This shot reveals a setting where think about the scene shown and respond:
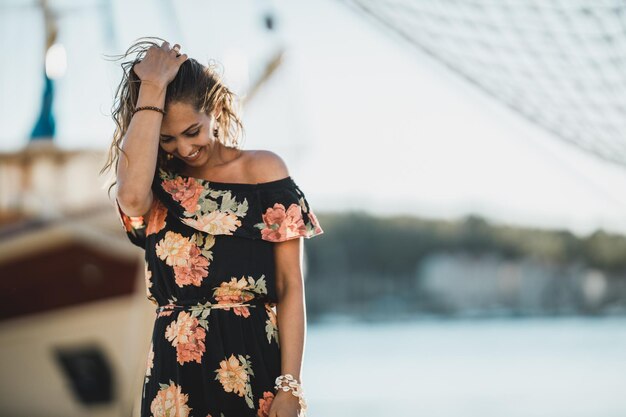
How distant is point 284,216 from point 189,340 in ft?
1.00

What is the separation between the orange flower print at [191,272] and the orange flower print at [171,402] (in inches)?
7.7

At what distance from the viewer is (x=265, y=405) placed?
1859 millimetres

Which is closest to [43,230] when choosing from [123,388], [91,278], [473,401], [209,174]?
[91,278]

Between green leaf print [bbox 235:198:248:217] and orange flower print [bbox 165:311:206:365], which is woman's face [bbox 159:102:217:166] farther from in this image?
orange flower print [bbox 165:311:206:365]

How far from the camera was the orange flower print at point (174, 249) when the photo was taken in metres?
1.87

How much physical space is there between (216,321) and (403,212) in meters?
51.9

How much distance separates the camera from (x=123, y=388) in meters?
8.70

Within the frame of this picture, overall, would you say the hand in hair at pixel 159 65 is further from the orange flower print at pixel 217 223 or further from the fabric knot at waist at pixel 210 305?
the fabric knot at waist at pixel 210 305

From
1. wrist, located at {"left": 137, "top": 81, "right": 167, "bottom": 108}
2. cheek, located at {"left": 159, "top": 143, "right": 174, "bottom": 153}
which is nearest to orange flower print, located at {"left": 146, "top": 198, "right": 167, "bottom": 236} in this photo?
cheek, located at {"left": 159, "top": 143, "right": 174, "bottom": 153}

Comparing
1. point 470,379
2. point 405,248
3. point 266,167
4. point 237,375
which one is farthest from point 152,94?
point 405,248

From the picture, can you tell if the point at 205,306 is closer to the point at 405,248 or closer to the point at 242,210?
the point at 242,210


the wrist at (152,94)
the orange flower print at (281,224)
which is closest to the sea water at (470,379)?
the orange flower print at (281,224)

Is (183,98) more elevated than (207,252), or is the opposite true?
(183,98)

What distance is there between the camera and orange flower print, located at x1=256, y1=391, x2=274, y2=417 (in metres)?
1.86
